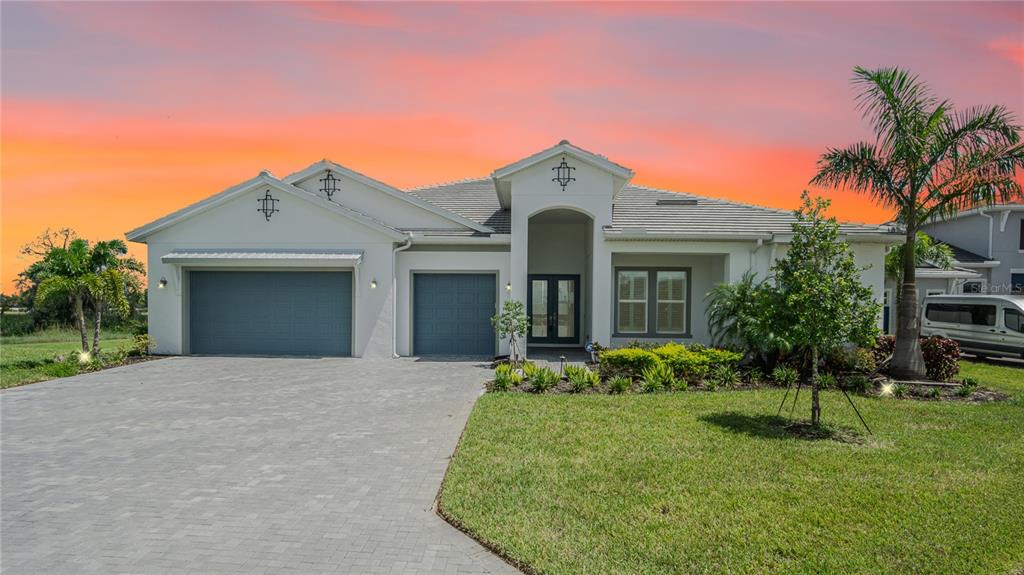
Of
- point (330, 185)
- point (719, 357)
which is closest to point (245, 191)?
point (330, 185)

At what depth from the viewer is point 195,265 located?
51.8 feet

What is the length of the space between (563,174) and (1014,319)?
14480 millimetres

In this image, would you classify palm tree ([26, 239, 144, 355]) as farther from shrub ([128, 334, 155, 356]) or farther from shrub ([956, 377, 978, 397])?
shrub ([956, 377, 978, 397])

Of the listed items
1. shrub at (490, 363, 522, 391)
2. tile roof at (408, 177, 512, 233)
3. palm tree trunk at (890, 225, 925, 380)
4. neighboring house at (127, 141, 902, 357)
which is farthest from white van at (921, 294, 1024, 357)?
shrub at (490, 363, 522, 391)

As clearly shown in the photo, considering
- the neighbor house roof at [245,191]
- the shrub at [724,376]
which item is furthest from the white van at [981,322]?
the neighbor house roof at [245,191]

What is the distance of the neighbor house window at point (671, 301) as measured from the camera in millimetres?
17531

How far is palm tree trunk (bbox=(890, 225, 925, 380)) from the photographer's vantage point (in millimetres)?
12734

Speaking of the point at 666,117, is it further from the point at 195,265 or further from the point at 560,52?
the point at 195,265

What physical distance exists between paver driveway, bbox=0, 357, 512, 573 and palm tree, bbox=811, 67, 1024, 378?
1063cm

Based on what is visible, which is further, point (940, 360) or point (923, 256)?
point (923, 256)

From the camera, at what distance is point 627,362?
1208 cm

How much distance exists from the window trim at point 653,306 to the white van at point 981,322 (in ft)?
31.0

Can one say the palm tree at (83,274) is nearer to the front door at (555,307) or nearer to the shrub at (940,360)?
the front door at (555,307)

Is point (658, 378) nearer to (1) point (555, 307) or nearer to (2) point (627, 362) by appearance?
(2) point (627, 362)
